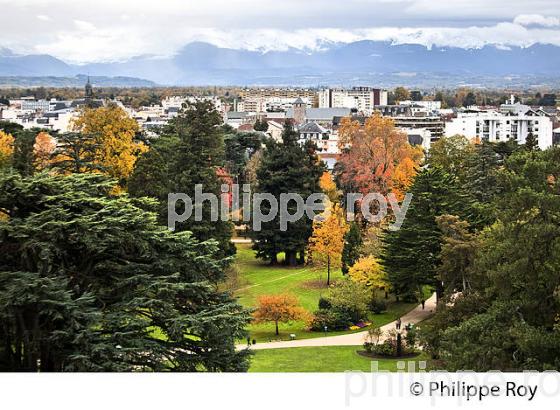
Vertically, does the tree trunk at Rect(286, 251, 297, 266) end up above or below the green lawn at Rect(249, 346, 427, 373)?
above

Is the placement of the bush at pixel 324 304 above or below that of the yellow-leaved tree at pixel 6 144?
below

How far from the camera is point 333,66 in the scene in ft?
69.4

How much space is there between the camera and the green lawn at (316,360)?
1096cm

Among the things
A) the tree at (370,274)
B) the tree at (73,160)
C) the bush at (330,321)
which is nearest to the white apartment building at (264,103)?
the tree at (370,274)

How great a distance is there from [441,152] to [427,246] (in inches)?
360

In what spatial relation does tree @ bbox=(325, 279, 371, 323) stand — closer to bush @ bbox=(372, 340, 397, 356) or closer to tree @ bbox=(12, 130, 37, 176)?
bush @ bbox=(372, 340, 397, 356)

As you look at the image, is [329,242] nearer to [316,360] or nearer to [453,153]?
[316,360]

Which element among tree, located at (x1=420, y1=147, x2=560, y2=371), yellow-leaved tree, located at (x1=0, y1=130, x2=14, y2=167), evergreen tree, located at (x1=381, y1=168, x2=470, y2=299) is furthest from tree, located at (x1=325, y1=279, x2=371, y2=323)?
yellow-leaved tree, located at (x1=0, y1=130, x2=14, y2=167)

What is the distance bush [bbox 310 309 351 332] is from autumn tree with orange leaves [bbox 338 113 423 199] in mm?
5589

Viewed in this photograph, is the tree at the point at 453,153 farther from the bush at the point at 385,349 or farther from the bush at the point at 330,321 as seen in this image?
the bush at the point at 385,349

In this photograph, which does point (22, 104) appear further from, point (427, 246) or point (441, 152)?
point (427, 246)

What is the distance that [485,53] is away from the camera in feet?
63.2

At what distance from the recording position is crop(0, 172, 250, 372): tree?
6203mm

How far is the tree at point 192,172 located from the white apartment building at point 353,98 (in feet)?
149
